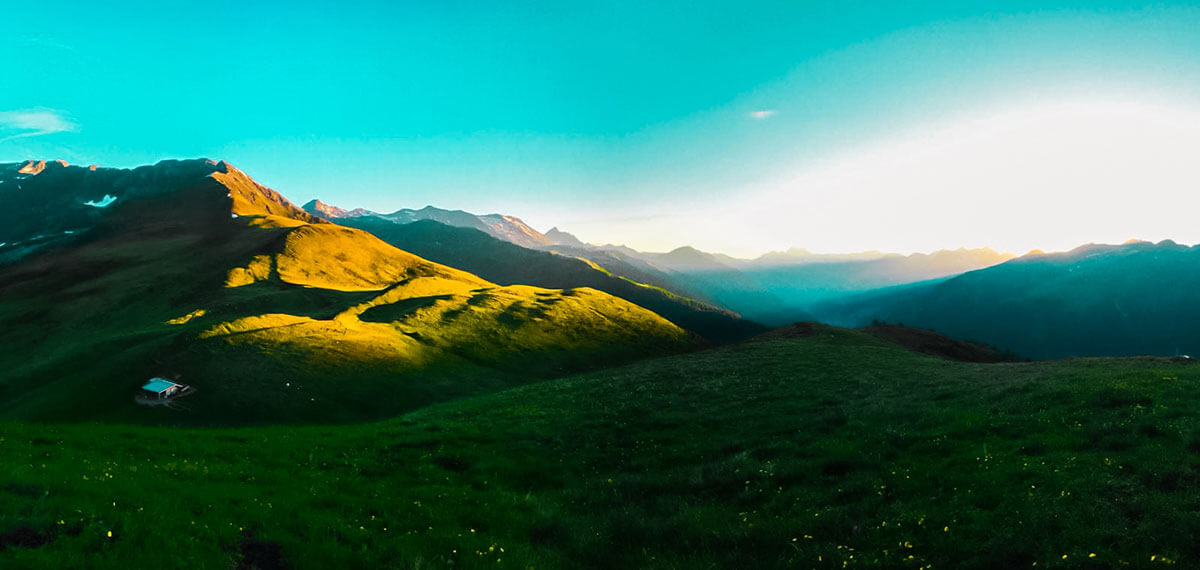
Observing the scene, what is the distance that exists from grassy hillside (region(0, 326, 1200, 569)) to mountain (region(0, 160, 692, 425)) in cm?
2665

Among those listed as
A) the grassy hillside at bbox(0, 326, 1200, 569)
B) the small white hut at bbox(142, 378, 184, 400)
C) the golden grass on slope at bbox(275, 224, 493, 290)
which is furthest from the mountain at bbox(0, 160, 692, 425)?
the grassy hillside at bbox(0, 326, 1200, 569)

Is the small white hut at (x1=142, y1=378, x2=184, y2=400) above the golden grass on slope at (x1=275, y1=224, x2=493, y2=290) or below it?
below

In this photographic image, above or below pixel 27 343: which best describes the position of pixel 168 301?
above

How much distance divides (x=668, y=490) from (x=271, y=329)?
200 feet

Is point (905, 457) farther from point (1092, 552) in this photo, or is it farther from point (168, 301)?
point (168, 301)

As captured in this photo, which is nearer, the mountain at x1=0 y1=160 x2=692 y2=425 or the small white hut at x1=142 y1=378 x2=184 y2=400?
the small white hut at x1=142 y1=378 x2=184 y2=400

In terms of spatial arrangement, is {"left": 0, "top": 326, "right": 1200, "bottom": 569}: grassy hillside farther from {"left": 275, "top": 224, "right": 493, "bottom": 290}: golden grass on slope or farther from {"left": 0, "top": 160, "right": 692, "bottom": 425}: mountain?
{"left": 275, "top": 224, "right": 493, "bottom": 290}: golden grass on slope

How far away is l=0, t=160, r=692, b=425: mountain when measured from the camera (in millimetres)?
44812

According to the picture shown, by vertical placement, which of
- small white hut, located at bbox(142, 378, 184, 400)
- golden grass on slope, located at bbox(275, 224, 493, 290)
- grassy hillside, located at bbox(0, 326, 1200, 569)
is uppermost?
golden grass on slope, located at bbox(275, 224, 493, 290)

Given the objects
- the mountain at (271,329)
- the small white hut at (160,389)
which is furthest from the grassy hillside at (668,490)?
the mountain at (271,329)

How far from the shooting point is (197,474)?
46.6 feet

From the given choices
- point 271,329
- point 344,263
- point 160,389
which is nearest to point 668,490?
point 160,389

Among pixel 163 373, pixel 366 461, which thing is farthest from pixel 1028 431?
pixel 163 373

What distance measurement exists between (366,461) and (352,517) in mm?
7025
